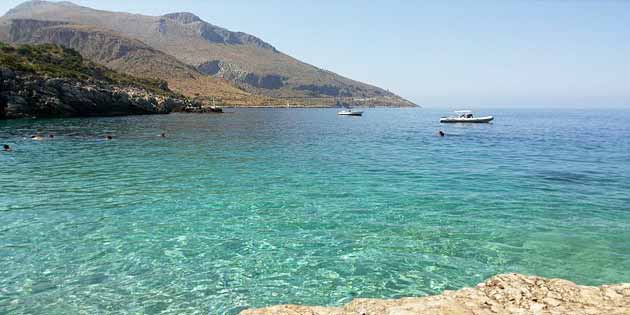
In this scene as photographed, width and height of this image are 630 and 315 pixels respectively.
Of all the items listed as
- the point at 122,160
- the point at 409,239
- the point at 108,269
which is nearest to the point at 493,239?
the point at 409,239

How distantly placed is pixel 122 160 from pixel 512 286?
106 ft

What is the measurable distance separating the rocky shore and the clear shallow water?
299cm

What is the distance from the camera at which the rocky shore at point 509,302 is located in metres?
6.29

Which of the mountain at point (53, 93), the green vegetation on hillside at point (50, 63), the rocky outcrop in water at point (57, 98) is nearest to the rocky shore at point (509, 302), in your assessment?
the rocky outcrop in water at point (57, 98)

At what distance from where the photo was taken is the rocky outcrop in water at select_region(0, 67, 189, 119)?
255 ft

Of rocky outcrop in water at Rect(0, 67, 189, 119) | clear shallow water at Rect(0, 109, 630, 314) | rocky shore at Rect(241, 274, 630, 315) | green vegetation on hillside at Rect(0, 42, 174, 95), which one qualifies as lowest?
clear shallow water at Rect(0, 109, 630, 314)

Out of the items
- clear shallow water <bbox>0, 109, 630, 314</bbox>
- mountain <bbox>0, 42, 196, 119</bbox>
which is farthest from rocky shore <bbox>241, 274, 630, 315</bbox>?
mountain <bbox>0, 42, 196, 119</bbox>

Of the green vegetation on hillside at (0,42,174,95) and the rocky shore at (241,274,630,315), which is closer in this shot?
the rocky shore at (241,274,630,315)

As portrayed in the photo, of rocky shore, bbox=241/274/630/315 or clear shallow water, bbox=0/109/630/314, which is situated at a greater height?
rocky shore, bbox=241/274/630/315

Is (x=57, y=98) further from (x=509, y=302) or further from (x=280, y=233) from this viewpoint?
(x=509, y=302)

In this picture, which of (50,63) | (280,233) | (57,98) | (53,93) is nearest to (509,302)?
(280,233)

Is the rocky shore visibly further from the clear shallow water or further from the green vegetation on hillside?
the green vegetation on hillside

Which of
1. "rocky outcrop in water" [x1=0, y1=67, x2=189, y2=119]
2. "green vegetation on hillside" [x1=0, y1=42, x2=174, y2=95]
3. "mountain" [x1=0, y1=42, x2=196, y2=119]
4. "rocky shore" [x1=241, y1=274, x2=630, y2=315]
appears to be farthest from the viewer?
"green vegetation on hillside" [x1=0, y1=42, x2=174, y2=95]

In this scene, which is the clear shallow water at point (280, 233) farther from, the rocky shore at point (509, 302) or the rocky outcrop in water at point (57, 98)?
the rocky outcrop in water at point (57, 98)
